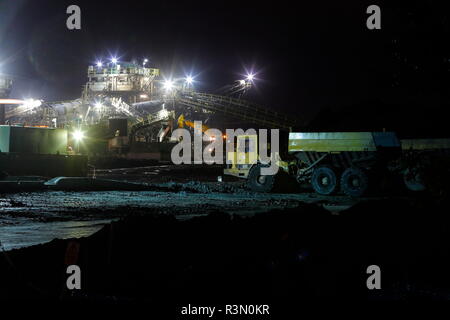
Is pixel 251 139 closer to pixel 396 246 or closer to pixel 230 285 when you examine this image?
pixel 396 246

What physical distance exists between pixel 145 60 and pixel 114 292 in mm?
77569

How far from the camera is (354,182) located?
23.5 meters

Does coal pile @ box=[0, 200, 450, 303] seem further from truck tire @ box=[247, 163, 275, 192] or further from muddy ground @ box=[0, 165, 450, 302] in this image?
truck tire @ box=[247, 163, 275, 192]

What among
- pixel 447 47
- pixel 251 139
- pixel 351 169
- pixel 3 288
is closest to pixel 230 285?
pixel 3 288

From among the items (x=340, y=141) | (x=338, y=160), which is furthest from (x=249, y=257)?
(x=338, y=160)

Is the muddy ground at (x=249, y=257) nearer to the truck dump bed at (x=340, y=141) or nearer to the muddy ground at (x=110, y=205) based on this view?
the muddy ground at (x=110, y=205)

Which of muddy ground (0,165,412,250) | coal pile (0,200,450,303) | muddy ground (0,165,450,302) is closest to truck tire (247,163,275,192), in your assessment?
muddy ground (0,165,412,250)

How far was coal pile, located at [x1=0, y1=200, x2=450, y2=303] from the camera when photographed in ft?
25.3

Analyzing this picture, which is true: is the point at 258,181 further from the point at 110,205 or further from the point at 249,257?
the point at 249,257

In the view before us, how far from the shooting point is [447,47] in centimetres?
929

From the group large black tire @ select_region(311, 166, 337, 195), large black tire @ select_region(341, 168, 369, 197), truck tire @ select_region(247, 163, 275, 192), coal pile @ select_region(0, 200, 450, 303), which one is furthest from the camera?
truck tire @ select_region(247, 163, 275, 192)

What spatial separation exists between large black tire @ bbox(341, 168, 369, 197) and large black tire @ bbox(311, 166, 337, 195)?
603 mm

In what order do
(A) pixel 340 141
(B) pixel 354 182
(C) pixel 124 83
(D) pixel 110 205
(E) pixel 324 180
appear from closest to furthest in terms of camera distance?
(D) pixel 110 205 → (B) pixel 354 182 → (A) pixel 340 141 → (E) pixel 324 180 → (C) pixel 124 83

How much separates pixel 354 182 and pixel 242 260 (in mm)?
15970
